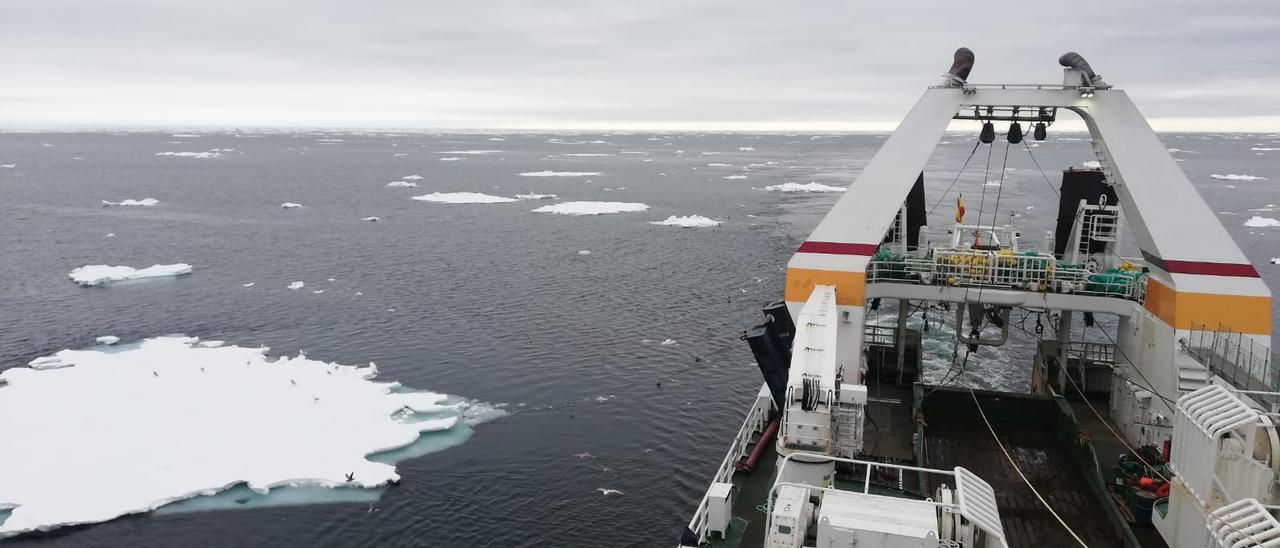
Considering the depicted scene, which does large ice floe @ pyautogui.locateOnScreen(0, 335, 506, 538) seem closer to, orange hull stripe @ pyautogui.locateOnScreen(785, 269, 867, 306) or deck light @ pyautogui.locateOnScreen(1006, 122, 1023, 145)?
orange hull stripe @ pyautogui.locateOnScreen(785, 269, 867, 306)

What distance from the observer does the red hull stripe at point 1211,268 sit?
15633mm

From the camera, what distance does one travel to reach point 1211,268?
1571cm

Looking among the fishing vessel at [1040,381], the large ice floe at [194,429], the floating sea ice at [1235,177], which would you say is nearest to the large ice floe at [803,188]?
the floating sea ice at [1235,177]

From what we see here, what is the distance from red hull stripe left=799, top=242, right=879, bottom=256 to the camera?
55.8 feet

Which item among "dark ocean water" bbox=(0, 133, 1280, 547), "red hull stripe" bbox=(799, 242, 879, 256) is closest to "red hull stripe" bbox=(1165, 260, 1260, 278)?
"red hull stripe" bbox=(799, 242, 879, 256)

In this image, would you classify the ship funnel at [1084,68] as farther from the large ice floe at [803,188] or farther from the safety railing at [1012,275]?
the large ice floe at [803,188]

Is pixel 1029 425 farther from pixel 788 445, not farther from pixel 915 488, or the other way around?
pixel 788 445

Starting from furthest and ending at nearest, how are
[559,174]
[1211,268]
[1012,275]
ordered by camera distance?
[559,174], [1012,275], [1211,268]

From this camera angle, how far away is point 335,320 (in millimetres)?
36094

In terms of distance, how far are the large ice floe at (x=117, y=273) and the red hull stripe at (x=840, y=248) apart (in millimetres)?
38738

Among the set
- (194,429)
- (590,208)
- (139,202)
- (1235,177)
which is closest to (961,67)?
(194,429)

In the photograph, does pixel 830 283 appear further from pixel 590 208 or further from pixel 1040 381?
pixel 590 208

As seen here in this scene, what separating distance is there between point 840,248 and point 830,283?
72cm

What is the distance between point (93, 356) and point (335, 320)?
349 inches
